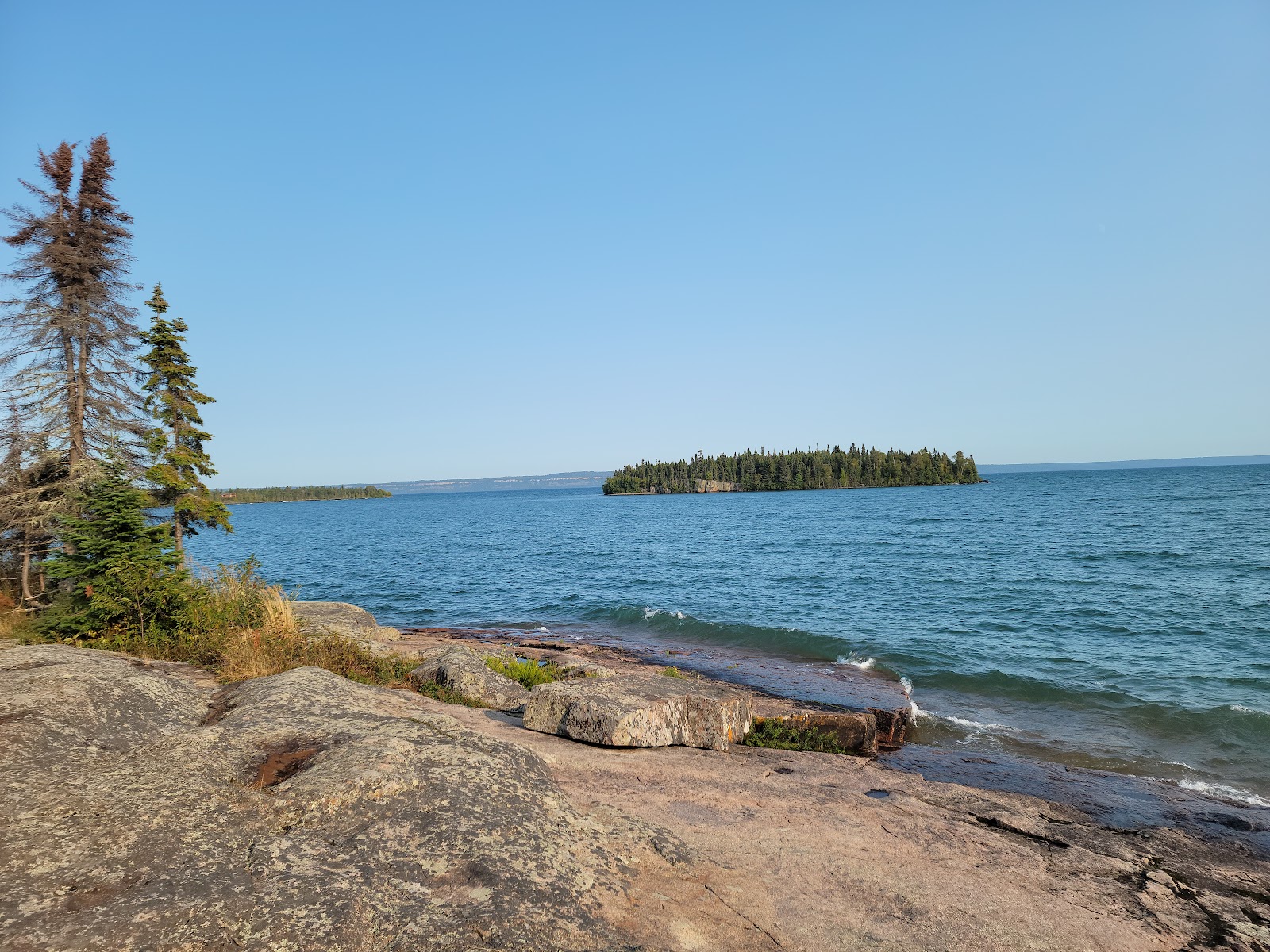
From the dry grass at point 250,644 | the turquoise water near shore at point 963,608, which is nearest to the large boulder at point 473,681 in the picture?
the dry grass at point 250,644

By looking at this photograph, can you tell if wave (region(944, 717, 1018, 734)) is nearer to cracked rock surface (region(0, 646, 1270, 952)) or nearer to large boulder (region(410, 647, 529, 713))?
cracked rock surface (region(0, 646, 1270, 952))

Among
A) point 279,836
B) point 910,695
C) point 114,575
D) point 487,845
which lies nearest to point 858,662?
point 910,695

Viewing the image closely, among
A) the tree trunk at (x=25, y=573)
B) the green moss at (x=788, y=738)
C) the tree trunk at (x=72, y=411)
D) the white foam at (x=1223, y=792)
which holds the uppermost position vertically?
the tree trunk at (x=72, y=411)

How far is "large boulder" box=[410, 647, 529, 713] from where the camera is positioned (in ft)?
39.5

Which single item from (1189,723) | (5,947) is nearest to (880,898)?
(5,947)

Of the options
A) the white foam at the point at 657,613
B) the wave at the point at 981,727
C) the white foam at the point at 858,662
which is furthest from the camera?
the white foam at the point at 657,613

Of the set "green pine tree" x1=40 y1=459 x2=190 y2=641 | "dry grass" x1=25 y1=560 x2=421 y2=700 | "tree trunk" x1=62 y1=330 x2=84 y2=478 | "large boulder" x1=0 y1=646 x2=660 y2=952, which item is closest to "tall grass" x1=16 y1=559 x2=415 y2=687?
"dry grass" x1=25 y1=560 x2=421 y2=700

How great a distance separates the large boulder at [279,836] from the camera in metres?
3.69

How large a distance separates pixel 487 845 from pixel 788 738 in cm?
789

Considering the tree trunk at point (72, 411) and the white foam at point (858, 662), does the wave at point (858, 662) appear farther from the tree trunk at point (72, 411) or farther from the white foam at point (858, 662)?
the tree trunk at point (72, 411)

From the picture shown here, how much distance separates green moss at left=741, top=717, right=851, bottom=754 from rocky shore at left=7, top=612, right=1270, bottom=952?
1637 mm

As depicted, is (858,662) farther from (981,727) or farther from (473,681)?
(473,681)

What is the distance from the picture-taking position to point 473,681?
12352 millimetres

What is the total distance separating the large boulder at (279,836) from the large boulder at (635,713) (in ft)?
7.20
